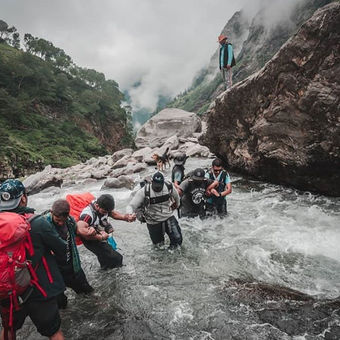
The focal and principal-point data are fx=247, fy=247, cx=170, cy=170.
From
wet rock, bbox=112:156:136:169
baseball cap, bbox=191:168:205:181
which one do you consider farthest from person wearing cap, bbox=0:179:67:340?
wet rock, bbox=112:156:136:169

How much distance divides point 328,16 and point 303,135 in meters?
3.44

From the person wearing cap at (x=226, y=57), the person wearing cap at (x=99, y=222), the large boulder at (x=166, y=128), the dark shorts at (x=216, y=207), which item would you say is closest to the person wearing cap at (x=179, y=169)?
the dark shorts at (x=216, y=207)

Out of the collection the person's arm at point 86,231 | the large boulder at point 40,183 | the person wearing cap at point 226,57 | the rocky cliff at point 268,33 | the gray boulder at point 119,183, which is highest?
the rocky cliff at point 268,33

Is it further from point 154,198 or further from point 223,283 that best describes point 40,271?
point 223,283

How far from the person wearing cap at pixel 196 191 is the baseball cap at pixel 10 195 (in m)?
4.76

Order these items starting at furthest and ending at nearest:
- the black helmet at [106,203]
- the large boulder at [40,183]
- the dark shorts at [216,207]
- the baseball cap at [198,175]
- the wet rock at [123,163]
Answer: the wet rock at [123,163], the large boulder at [40,183], the dark shorts at [216,207], the baseball cap at [198,175], the black helmet at [106,203]

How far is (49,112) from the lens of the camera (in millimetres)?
48938

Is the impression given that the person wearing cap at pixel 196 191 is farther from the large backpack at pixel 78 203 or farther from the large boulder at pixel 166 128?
the large boulder at pixel 166 128

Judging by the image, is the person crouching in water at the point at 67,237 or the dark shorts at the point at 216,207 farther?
the dark shorts at the point at 216,207

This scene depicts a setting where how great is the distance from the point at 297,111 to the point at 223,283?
6321 mm

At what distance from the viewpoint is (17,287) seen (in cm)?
264

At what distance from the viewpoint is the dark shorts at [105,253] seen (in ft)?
15.7

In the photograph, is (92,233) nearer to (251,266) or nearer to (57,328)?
(57,328)

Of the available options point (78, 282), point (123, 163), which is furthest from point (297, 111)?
point (123, 163)
